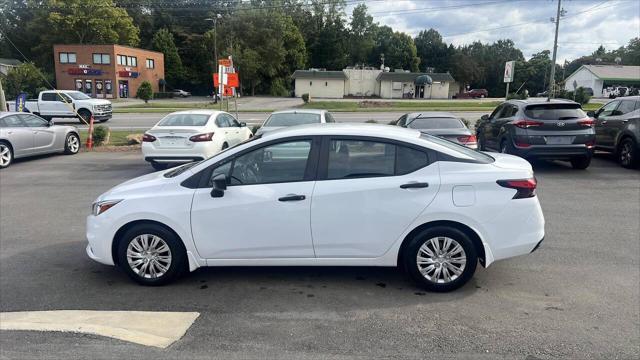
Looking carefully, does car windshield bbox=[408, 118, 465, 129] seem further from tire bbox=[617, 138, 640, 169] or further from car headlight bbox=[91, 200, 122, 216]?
car headlight bbox=[91, 200, 122, 216]

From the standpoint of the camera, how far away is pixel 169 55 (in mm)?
79438

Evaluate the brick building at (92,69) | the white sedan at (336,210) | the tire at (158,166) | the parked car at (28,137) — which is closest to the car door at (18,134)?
the parked car at (28,137)

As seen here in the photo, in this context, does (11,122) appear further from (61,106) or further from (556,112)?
(61,106)

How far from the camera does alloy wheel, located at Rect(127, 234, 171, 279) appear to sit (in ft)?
15.3

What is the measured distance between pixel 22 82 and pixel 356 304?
60.2 meters

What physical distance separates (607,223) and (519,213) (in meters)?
3.46

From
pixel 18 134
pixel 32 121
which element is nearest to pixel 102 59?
pixel 32 121

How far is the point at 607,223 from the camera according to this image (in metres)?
6.98

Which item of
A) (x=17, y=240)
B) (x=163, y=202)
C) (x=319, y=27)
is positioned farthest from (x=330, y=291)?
(x=319, y=27)

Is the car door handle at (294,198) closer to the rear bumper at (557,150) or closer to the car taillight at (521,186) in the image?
the car taillight at (521,186)

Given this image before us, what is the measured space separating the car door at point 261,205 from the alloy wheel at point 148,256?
15.1 inches

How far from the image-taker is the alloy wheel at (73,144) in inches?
576

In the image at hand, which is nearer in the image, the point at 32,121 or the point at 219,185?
the point at 219,185

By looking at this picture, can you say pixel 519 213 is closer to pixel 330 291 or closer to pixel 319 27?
pixel 330 291
